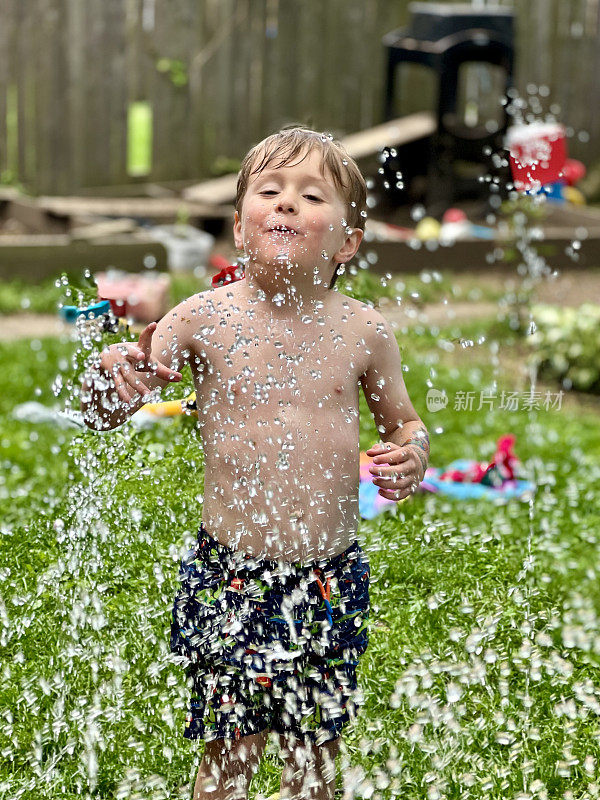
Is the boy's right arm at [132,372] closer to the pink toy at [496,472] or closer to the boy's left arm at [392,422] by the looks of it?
the boy's left arm at [392,422]

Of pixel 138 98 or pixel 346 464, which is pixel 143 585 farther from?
pixel 138 98

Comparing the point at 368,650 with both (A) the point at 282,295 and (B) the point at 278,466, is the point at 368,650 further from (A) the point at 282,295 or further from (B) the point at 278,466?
(A) the point at 282,295

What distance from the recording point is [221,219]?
816cm

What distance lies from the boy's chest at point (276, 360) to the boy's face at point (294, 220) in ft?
0.33

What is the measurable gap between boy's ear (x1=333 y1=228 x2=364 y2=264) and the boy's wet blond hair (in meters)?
0.02

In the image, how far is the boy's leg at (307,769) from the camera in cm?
225

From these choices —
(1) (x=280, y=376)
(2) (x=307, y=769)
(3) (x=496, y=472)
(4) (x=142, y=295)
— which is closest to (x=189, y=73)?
(4) (x=142, y=295)

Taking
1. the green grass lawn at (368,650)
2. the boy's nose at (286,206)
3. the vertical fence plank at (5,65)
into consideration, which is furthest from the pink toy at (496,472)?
the vertical fence plank at (5,65)

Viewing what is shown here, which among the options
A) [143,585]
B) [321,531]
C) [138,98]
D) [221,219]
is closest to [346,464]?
[321,531]

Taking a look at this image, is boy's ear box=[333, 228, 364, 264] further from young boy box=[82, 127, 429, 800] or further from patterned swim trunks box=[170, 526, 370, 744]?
patterned swim trunks box=[170, 526, 370, 744]

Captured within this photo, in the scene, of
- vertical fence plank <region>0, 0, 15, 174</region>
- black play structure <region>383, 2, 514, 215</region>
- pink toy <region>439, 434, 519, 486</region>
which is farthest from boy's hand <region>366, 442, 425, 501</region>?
vertical fence plank <region>0, 0, 15, 174</region>

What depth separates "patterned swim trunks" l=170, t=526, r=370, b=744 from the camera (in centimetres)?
215

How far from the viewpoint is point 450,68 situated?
8.60 m

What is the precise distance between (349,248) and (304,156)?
205 mm
